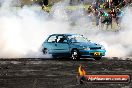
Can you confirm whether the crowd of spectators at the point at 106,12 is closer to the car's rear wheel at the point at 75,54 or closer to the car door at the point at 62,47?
the car door at the point at 62,47

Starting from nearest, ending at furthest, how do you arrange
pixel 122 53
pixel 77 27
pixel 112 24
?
pixel 122 53
pixel 112 24
pixel 77 27

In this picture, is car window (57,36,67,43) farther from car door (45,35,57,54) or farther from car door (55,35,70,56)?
car door (45,35,57,54)

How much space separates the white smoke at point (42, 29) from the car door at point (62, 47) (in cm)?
192

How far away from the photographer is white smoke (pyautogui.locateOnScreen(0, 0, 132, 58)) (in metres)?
25.4

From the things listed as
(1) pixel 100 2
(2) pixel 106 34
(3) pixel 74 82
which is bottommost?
(3) pixel 74 82

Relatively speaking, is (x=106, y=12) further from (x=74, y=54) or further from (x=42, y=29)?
(x=74, y=54)

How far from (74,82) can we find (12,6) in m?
18.2

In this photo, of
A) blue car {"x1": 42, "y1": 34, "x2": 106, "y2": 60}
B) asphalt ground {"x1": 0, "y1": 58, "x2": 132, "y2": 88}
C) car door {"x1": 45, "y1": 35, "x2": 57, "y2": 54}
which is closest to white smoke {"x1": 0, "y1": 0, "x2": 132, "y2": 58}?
car door {"x1": 45, "y1": 35, "x2": 57, "y2": 54}

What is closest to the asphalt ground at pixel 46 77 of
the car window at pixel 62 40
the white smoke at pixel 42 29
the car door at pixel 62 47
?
the car door at pixel 62 47

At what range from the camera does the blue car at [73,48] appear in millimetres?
21891

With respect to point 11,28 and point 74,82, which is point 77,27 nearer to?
point 11,28

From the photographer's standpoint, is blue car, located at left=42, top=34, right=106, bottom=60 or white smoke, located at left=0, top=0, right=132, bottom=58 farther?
white smoke, located at left=0, top=0, right=132, bottom=58

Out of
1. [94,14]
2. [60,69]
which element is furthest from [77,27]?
[60,69]

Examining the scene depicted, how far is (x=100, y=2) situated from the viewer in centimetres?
3362
